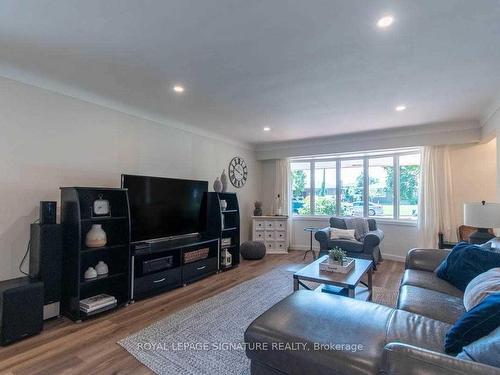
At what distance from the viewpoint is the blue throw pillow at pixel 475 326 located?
47.0 inches

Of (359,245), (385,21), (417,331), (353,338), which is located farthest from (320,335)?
(359,245)

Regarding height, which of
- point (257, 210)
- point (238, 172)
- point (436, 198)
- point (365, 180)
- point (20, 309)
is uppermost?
point (238, 172)

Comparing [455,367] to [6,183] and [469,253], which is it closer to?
[469,253]

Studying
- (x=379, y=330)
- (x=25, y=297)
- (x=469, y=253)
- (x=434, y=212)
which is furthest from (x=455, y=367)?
(x=434, y=212)

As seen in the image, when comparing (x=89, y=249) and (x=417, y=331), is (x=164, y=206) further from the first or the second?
(x=417, y=331)

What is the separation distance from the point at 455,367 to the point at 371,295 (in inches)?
97.2

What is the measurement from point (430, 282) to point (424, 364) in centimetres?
173

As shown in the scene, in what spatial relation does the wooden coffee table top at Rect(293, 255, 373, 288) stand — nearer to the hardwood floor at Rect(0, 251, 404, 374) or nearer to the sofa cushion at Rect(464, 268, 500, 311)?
the sofa cushion at Rect(464, 268, 500, 311)

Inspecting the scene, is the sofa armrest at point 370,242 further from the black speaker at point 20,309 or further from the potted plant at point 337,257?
the black speaker at point 20,309

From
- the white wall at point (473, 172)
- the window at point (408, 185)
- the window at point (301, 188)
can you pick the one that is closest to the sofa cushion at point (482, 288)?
the white wall at point (473, 172)

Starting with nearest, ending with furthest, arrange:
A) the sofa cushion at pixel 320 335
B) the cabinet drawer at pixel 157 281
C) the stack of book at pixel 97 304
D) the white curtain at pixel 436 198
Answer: the sofa cushion at pixel 320 335 → the stack of book at pixel 97 304 → the cabinet drawer at pixel 157 281 → the white curtain at pixel 436 198

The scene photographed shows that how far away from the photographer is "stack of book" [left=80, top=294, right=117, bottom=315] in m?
2.61

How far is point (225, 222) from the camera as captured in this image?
4.81 meters

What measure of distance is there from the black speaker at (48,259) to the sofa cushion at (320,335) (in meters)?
2.14
